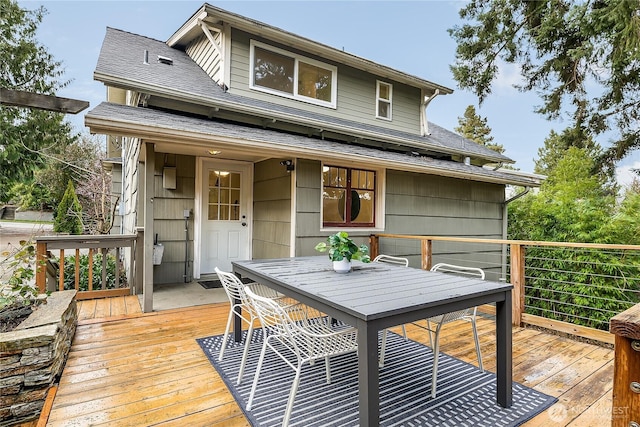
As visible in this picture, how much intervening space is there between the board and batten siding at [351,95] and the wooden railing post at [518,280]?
3.86 metres

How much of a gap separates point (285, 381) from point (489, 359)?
177 centimetres

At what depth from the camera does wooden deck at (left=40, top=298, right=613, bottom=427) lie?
6.52 ft

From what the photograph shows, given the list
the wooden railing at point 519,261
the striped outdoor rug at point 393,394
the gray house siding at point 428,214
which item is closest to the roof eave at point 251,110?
the gray house siding at point 428,214

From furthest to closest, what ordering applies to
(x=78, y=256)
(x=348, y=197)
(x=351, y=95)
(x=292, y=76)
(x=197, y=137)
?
(x=351, y=95) < (x=292, y=76) < (x=348, y=197) < (x=78, y=256) < (x=197, y=137)

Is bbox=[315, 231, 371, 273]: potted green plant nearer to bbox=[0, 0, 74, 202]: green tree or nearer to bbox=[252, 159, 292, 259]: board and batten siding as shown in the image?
bbox=[252, 159, 292, 259]: board and batten siding

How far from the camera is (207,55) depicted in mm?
5656

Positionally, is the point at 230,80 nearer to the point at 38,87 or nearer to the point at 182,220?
the point at 182,220

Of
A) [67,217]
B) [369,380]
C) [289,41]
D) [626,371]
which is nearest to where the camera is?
[626,371]

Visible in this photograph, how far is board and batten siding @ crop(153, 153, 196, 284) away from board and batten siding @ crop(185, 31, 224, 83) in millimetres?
1495

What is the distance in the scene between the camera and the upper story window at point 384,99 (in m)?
6.80

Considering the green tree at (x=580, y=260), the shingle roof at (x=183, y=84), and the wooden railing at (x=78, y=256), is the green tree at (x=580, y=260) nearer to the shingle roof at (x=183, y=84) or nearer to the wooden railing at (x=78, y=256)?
the shingle roof at (x=183, y=84)

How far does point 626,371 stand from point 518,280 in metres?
3.31

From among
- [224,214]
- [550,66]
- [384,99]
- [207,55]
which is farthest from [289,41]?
[550,66]

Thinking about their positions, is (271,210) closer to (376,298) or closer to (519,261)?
(519,261)
